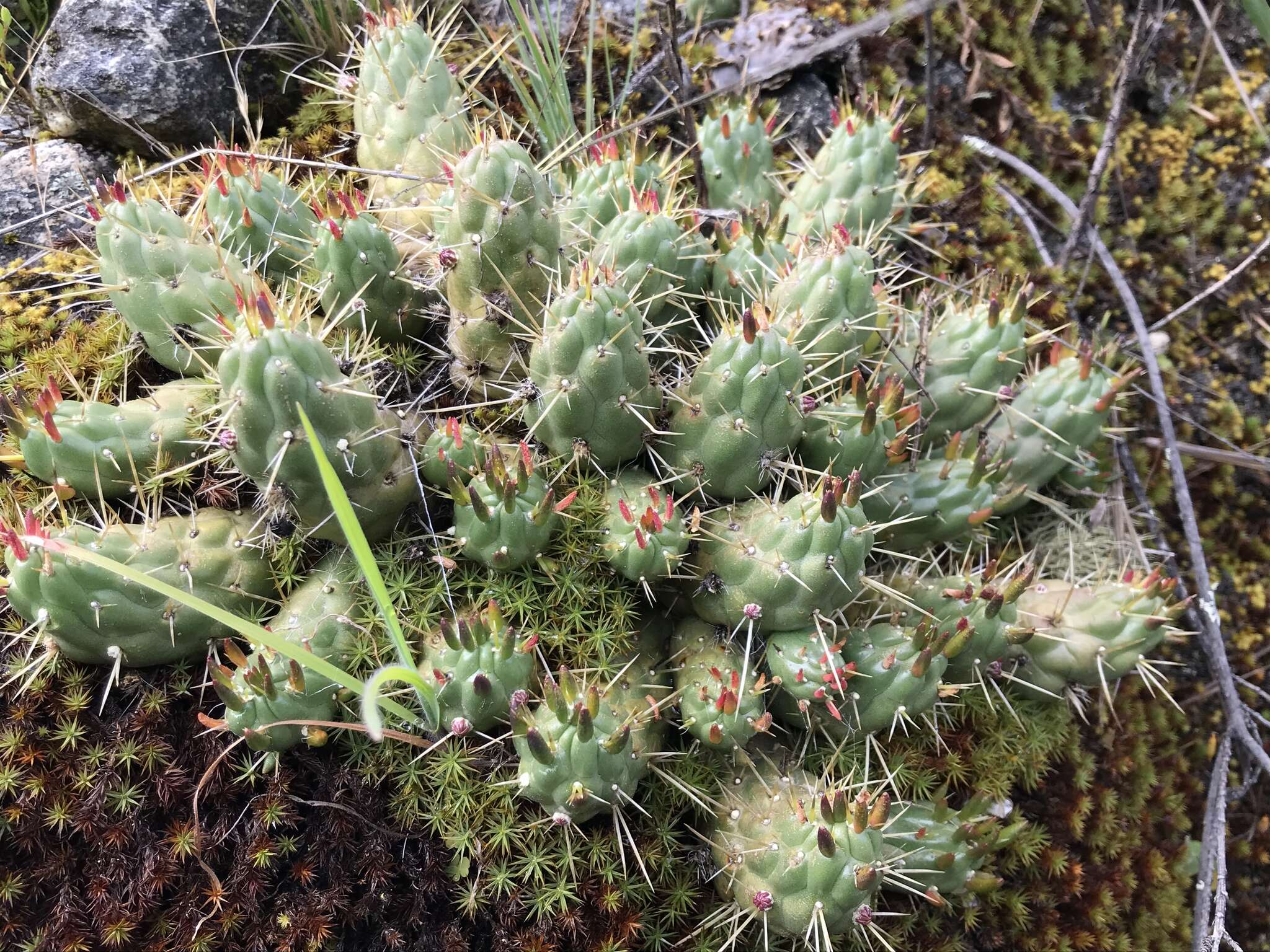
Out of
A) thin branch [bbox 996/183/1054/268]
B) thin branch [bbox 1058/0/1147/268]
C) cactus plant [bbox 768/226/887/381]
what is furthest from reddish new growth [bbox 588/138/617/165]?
thin branch [bbox 1058/0/1147/268]

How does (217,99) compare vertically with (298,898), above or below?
above

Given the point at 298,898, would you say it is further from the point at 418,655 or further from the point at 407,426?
the point at 407,426

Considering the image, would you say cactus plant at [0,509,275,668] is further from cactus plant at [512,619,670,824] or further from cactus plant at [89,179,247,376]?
cactus plant at [512,619,670,824]

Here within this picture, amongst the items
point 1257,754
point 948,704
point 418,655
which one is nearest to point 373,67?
point 418,655

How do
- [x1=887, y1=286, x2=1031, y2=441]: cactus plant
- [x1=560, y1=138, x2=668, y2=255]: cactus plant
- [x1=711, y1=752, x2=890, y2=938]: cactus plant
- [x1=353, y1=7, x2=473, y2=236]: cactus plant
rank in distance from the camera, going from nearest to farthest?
[x1=711, y1=752, x2=890, y2=938]: cactus plant → [x1=560, y1=138, x2=668, y2=255]: cactus plant → [x1=353, y1=7, x2=473, y2=236]: cactus plant → [x1=887, y1=286, x2=1031, y2=441]: cactus plant

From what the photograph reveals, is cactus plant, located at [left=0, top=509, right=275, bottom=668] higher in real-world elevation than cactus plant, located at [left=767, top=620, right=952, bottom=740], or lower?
higher

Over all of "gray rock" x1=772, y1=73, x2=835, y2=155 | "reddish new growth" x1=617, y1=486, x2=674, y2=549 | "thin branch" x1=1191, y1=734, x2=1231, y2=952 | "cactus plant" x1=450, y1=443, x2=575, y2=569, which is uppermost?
"gray rock" x1=772, y1=73, x2=835, y2=155
